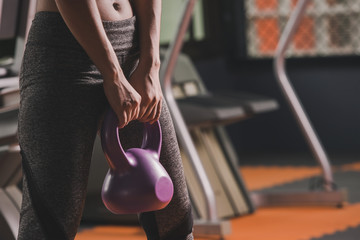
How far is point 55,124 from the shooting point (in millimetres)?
1378

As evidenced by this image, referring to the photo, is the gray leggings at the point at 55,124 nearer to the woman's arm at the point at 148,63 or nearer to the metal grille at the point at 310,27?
the woman's arm at the point at 148,63

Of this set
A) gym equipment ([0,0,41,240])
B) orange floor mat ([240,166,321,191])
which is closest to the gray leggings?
gym equipment ([0,0,41,240])

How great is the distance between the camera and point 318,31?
Answer: 229 inches

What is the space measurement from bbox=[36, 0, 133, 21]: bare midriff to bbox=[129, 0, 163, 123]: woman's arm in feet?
0.10

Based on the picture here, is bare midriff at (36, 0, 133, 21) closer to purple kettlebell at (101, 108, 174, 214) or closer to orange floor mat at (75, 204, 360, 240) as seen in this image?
purple kettlebell at (101, 108, 174, 214)

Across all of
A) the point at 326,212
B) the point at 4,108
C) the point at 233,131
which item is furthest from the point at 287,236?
the point at 233,131

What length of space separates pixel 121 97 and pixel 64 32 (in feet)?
0.54

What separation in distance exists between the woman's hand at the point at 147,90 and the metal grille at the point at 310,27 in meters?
4.38

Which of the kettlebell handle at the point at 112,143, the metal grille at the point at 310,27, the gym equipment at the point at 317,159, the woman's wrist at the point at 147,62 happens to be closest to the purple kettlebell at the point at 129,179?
the kettlebell handle at the point at 112,143

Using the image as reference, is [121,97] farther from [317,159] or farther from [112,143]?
[317,159]

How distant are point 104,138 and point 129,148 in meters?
0.13

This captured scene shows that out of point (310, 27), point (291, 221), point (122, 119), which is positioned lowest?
point (310, 27)

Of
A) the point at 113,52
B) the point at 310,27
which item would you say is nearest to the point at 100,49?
the point at 113,52

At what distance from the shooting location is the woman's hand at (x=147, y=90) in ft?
4.83
